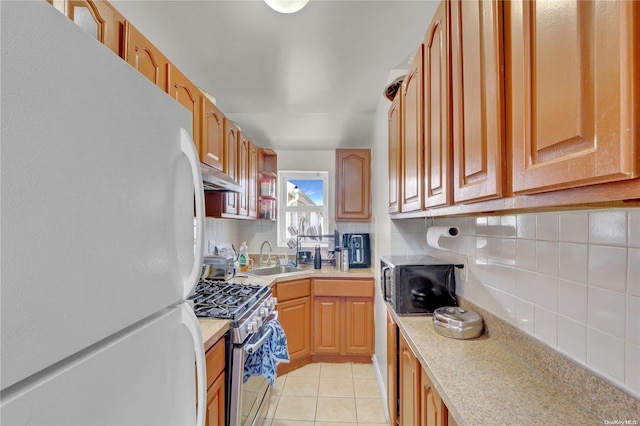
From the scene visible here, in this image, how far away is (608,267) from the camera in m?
0.77

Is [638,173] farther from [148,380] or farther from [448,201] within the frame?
[148,380]

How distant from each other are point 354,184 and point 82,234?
295 cm

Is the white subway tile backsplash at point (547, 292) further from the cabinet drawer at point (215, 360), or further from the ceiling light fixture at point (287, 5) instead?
the ceiling light fixture at point (287, 5)

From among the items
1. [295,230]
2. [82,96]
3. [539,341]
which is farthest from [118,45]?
[295,230]

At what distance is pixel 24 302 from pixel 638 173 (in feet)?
2.75

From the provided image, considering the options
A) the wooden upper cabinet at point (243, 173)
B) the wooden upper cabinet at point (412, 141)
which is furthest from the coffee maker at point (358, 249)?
the wooden upper cabinet at point (412, 141)

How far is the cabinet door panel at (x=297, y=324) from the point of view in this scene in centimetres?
264

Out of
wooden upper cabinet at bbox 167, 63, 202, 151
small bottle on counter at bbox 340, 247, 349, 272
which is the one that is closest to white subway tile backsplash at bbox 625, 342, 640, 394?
wooden upper cabinet at bbox 167, 63, 202, 151

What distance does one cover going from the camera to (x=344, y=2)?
4.44ft

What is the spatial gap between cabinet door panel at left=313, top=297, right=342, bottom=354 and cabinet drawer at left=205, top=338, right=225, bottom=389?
1.51 meters

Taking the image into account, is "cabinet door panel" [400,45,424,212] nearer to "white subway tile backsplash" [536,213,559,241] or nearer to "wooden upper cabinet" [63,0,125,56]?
"white subway tile backsplash" [536,213,559,241]

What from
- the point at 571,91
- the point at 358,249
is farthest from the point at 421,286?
the point at 358,249

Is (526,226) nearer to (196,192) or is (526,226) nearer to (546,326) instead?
(546,326)

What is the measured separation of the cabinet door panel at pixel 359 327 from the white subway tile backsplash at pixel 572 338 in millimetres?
1980
